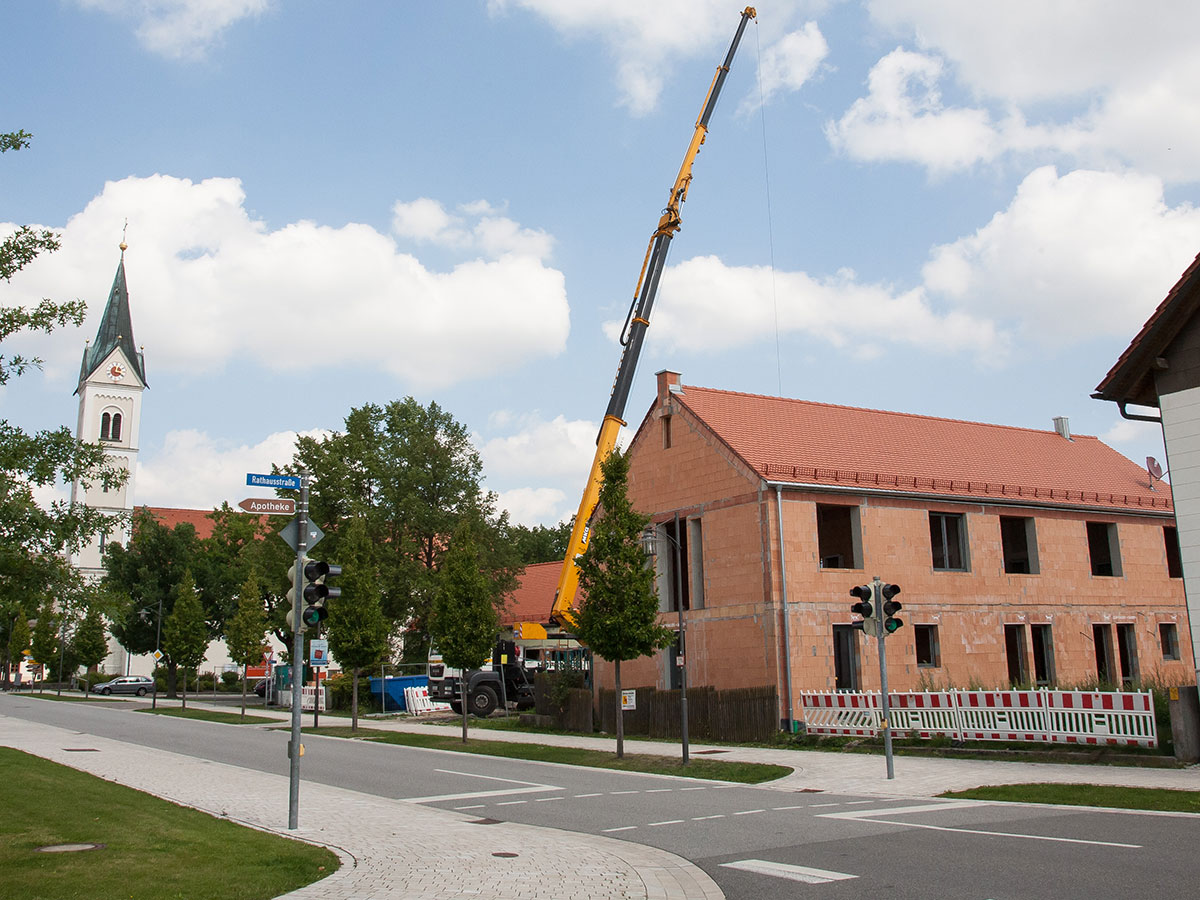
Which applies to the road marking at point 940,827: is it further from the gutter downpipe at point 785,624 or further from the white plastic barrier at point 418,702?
the white plastic barrier at point 418,702

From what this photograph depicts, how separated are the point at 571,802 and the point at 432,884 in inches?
258

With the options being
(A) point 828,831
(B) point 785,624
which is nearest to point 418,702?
(B) point 785,624

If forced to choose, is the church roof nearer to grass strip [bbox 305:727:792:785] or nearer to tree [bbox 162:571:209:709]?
tree [bbox 162:571:209:709]

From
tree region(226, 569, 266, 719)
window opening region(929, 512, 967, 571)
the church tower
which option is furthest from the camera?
the church tower

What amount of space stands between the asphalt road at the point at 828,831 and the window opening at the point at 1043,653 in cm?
1682

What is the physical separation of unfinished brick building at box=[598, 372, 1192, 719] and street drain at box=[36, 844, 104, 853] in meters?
17.1

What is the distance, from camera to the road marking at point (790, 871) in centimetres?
889

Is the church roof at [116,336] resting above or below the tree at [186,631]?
above

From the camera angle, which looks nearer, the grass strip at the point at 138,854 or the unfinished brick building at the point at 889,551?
the grass strip at the point at 138,854

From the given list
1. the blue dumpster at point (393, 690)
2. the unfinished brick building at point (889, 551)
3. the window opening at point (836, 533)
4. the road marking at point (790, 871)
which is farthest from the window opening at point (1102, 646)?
the road marking at point (790, 871)

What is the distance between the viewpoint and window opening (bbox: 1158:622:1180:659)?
33656 mm

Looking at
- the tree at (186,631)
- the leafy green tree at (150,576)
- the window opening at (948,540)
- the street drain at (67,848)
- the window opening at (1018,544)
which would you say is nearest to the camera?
the street drain at (67,848)

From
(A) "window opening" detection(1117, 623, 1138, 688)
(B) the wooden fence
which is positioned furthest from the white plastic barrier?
(A) "window opening" detection(1117, 623, 1138, 688)

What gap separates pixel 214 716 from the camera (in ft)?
132
